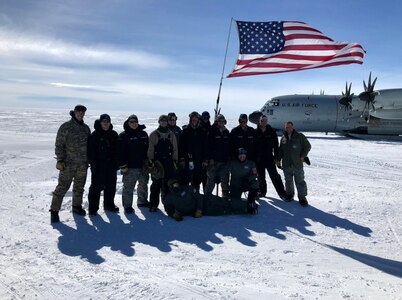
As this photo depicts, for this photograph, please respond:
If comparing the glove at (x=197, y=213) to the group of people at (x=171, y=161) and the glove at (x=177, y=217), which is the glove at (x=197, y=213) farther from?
the glove at (x=177, y=217)

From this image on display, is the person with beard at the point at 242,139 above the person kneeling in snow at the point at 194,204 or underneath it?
above

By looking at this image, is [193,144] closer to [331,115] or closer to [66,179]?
[66,179]

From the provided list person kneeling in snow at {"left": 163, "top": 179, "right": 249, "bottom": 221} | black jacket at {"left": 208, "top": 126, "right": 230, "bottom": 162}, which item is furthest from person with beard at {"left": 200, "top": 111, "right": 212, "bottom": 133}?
person kneeling in snow at {"left": 163, "top": 179, "right": 249, "bottom": 221}

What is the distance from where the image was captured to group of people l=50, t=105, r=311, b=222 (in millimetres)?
6613

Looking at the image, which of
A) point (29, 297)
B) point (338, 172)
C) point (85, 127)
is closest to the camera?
point (29, 297)

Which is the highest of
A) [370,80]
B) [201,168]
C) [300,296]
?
[370,80]

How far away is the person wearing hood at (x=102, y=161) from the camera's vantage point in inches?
263

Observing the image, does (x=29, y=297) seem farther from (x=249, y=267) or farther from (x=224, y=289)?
(x=249, y=267)

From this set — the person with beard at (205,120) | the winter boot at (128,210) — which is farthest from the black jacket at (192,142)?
the winter boot at (128,210)

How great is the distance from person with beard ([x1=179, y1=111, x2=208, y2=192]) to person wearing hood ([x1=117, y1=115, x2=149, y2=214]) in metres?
0.85

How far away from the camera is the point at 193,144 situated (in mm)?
7582

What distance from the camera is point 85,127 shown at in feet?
22.0

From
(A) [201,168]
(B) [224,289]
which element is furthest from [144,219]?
(B) [224,289]

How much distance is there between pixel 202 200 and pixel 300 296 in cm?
332
